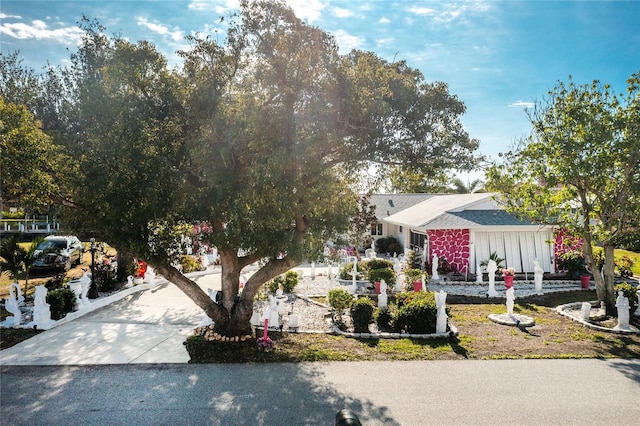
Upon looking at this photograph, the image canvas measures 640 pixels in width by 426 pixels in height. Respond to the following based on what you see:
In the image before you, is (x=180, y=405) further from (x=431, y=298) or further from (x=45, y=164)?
(x=431, y=298)

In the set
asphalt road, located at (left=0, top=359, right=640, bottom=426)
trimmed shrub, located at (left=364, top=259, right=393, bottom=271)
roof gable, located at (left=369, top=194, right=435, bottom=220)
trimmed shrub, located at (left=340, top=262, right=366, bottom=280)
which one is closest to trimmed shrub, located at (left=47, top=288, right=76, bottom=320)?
asphalt road, located at (left=0, top=359, right=640, bottom=426)

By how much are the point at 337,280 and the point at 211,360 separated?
444 inches

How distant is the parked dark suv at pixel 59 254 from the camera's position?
65.7ft

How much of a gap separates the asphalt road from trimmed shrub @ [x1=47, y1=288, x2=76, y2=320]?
13.4 ft

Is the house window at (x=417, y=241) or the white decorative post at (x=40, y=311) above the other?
the house window at (x=417, y=241)

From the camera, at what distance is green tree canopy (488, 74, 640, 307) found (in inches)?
495

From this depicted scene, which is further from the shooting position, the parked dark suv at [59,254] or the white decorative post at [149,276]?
the parked dark suv at [59,254]

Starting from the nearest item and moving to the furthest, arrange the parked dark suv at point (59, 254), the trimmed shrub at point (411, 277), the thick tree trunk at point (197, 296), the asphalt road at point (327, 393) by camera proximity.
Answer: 1. the asphalt road at point (327, 393)
2. the thick tree trunk at point (197, 296)
3. the trimmed shrub at point (411, 277)
4. the parked dark suv at point (59, 254)

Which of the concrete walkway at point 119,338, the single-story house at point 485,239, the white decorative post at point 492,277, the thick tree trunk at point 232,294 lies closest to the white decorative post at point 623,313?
the white decorative post at point 492,277

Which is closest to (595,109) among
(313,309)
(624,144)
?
(624,144)

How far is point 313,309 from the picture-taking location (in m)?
15.2

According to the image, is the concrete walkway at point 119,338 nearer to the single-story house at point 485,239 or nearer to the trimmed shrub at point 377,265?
the trimmed shrub at point 377,265

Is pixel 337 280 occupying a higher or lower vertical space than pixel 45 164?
lower

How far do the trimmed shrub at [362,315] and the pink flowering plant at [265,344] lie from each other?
2618 mm
